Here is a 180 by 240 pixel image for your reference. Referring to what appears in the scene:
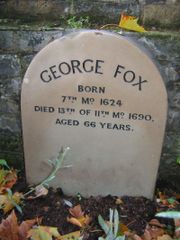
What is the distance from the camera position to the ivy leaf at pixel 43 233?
71.1 inches

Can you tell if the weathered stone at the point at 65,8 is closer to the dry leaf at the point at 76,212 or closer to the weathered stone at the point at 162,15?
the weathered stone at the point at 162,15

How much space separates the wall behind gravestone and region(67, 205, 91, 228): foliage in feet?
1.59

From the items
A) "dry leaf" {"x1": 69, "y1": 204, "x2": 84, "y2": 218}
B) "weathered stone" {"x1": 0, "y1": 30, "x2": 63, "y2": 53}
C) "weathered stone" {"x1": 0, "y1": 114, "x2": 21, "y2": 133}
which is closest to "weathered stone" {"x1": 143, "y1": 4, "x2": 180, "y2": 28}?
"weathered stone" {"x1": 0, "y1": 30, "x2": 63, "y2": 53}

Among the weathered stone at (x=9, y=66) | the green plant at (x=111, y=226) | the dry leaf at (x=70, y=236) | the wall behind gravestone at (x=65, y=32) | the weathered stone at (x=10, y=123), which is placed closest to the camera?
the green plant at (x=111, y=226)

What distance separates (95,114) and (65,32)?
400 mm

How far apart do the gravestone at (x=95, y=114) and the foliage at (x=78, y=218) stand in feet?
0.53

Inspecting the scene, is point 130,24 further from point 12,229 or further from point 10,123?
point 12,229

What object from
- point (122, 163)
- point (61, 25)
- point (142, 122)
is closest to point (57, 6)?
point (61, 25)

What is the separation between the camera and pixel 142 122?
1.96 metres

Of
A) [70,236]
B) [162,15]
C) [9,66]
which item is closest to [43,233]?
[70,236]

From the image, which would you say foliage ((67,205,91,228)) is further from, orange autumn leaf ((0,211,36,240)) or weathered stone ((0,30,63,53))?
weathered stone ((0,30,63,53))

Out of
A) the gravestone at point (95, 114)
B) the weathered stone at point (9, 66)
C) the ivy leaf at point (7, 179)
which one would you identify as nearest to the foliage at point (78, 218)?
the gravestone at point (95, 114)

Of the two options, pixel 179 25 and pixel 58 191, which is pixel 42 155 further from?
pixel 179 25

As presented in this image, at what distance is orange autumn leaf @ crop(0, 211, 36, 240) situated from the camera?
1780mm
